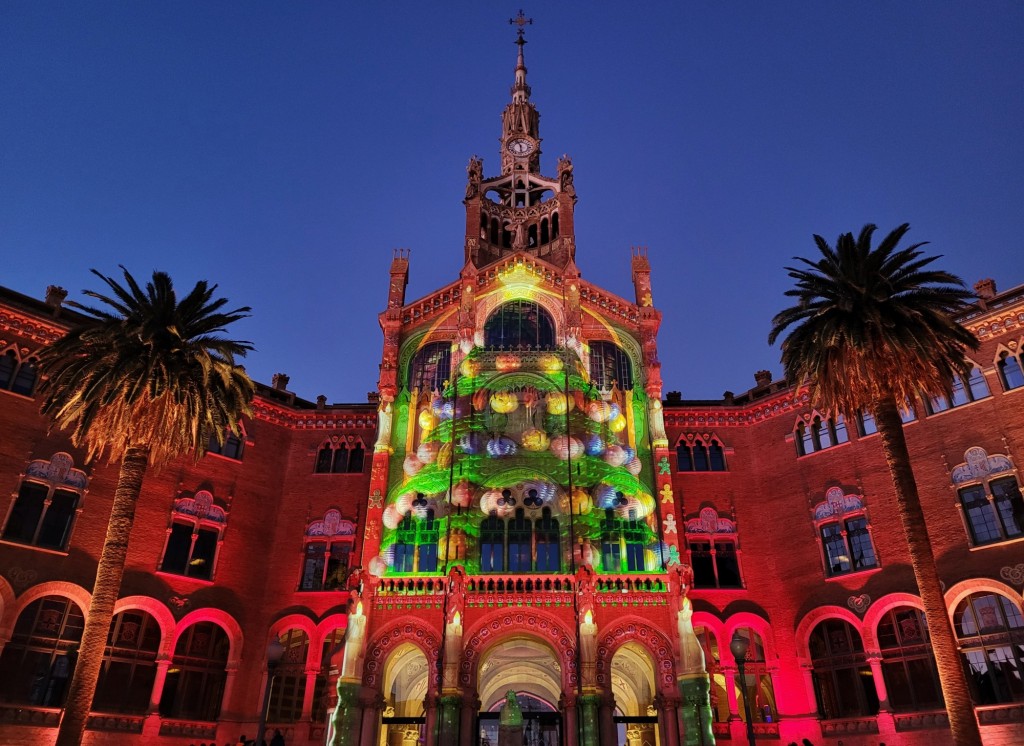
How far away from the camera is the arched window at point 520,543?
34.4m

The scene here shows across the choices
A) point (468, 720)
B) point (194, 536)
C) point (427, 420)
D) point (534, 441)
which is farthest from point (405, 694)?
point (534, 441)

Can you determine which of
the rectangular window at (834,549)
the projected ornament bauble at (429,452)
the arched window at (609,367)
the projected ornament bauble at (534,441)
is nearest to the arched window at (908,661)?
the rectangular window at (834,549)

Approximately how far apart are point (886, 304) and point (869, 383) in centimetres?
286

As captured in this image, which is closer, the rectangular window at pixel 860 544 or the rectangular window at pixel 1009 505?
the rectangular window at pixel 1009 505

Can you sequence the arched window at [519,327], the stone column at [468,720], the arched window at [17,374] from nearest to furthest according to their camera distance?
1. the stone column at [468,720]
2. the arched window at [17,374]
3. the arched window at [519,327]

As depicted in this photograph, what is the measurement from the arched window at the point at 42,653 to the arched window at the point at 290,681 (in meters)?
8.47

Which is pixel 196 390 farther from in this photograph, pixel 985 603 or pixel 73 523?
pixel 985 603

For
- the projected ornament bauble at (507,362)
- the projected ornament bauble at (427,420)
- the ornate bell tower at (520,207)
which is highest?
the ornate bell tower at (520,207)

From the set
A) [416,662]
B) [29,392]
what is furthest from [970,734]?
[29,392]

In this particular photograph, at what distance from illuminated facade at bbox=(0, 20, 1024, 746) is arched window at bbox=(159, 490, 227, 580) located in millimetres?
125

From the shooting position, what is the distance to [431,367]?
41.0 m

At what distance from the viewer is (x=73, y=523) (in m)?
31.5

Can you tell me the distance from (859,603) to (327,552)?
2462 centimetres

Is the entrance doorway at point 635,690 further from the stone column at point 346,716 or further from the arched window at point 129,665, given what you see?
the arched window at point 129,665
